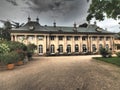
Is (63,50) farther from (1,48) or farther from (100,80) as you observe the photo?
(100,80)

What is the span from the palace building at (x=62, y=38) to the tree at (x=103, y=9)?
2632 centimetres

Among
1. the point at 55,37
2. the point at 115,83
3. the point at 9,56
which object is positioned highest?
the point at 55,37

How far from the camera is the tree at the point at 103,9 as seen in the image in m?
12.4

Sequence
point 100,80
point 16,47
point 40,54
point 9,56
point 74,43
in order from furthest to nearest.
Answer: point 74,43, point 40,54, point 16,47, point 9,56, point 100,80

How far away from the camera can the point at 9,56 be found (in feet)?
49.8

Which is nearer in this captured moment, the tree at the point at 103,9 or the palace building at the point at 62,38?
the tree at the point at 103,9

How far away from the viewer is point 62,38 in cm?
4138

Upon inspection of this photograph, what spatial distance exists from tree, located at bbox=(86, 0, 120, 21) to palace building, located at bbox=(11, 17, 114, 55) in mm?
26324

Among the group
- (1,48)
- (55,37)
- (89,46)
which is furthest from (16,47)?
(89,46)

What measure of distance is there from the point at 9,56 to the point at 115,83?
10.6 m

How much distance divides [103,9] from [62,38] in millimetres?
28258

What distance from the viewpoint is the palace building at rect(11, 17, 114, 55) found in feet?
128

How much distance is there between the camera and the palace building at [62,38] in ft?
128

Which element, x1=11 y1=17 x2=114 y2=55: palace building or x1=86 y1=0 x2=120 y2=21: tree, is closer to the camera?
x1=86 y1=0 x2=120 y2=21: tree
